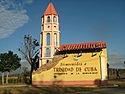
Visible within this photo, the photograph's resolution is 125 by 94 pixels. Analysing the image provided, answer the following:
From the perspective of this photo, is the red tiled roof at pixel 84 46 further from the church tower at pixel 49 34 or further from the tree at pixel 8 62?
the tree at pixel 8 62

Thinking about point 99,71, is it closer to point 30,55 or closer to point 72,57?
point 72,57

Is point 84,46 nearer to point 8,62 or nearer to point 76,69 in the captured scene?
point 76,69

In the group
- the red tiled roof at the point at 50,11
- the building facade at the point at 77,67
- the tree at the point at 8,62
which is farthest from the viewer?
the tree at the point at 8,62

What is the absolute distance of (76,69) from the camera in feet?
143

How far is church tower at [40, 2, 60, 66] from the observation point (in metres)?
53.5

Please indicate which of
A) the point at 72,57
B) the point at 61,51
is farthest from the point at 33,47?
the point at 72,57

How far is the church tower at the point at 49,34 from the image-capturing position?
53469 millimetres

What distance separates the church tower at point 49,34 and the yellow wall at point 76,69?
27.4ft

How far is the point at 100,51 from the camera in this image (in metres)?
43.7

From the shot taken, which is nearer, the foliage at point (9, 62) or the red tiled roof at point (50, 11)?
the red tiled roof at point (50, 11)

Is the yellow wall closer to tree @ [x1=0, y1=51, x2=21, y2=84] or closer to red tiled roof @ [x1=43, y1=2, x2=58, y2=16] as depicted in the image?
red tiled roof @ [x1=43, y1=2, x2=58, y2=16]

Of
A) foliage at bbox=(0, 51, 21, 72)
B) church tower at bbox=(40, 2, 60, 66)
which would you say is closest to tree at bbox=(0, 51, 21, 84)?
foliage at bbox=(0, 51, 21, 72)

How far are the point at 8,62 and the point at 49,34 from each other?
1575 centimetres

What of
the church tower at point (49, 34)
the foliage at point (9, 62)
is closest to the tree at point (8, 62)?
the foliage at point (9, 62)
